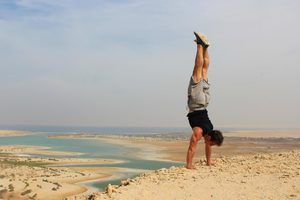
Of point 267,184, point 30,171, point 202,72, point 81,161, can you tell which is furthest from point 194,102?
point 81,161

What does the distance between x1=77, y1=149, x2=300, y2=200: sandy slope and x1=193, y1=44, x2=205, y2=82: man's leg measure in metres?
2.42

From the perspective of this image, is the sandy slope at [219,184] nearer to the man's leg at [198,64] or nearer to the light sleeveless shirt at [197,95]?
the light sleeveless shirt at [197,95]

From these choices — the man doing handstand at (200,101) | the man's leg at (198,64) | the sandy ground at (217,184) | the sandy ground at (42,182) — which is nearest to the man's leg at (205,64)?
the man doing handstand at (200,101)

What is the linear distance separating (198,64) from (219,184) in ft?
10.5

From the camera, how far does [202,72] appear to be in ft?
36.1

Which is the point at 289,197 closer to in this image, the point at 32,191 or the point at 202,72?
the point at 202,72

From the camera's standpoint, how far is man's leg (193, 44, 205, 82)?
426 inches

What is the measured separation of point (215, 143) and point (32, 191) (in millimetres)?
19294

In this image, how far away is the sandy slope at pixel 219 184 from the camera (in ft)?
28.5

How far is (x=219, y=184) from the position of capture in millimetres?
9352

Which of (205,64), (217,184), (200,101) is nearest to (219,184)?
(217,184)

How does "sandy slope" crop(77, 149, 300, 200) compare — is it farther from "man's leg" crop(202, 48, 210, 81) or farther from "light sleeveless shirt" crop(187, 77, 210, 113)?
"man's leg" crop(202, 48, 210, 81)

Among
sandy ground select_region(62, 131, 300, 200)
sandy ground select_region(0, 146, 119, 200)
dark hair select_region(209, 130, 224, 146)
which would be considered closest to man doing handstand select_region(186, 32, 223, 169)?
dark hair select_region(209, 130, 224, 146)

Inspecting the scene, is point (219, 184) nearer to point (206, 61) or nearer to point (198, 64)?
point (198, 64)
